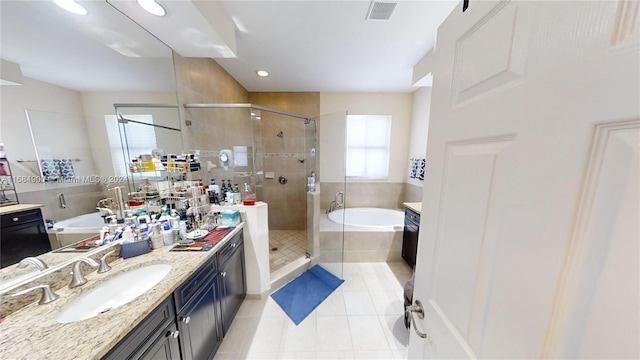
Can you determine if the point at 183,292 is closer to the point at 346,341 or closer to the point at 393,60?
the point at 346,341

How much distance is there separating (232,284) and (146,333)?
35.3 inches

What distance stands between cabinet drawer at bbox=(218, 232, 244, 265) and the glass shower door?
1034mm

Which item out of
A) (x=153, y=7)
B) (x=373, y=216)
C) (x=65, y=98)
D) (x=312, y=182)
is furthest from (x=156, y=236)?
(x=373, y=216)

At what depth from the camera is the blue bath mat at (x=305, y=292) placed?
6.54 ft

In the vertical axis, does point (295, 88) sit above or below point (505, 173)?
above

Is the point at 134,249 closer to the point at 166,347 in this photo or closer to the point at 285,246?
the point at 166,347

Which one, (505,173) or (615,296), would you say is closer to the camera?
(615,296)

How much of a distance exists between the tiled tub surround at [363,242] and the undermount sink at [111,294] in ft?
5.92

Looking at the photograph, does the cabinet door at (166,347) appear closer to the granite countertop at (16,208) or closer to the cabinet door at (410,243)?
the granite countertop at (16,208)

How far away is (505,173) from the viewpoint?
19.0 inches

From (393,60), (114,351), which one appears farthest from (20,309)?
(393,60)

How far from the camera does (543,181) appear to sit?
0.40 metres

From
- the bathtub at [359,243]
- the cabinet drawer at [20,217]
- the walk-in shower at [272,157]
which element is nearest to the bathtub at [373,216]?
the bathtub at [359,243]

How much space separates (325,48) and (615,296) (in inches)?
97.7
